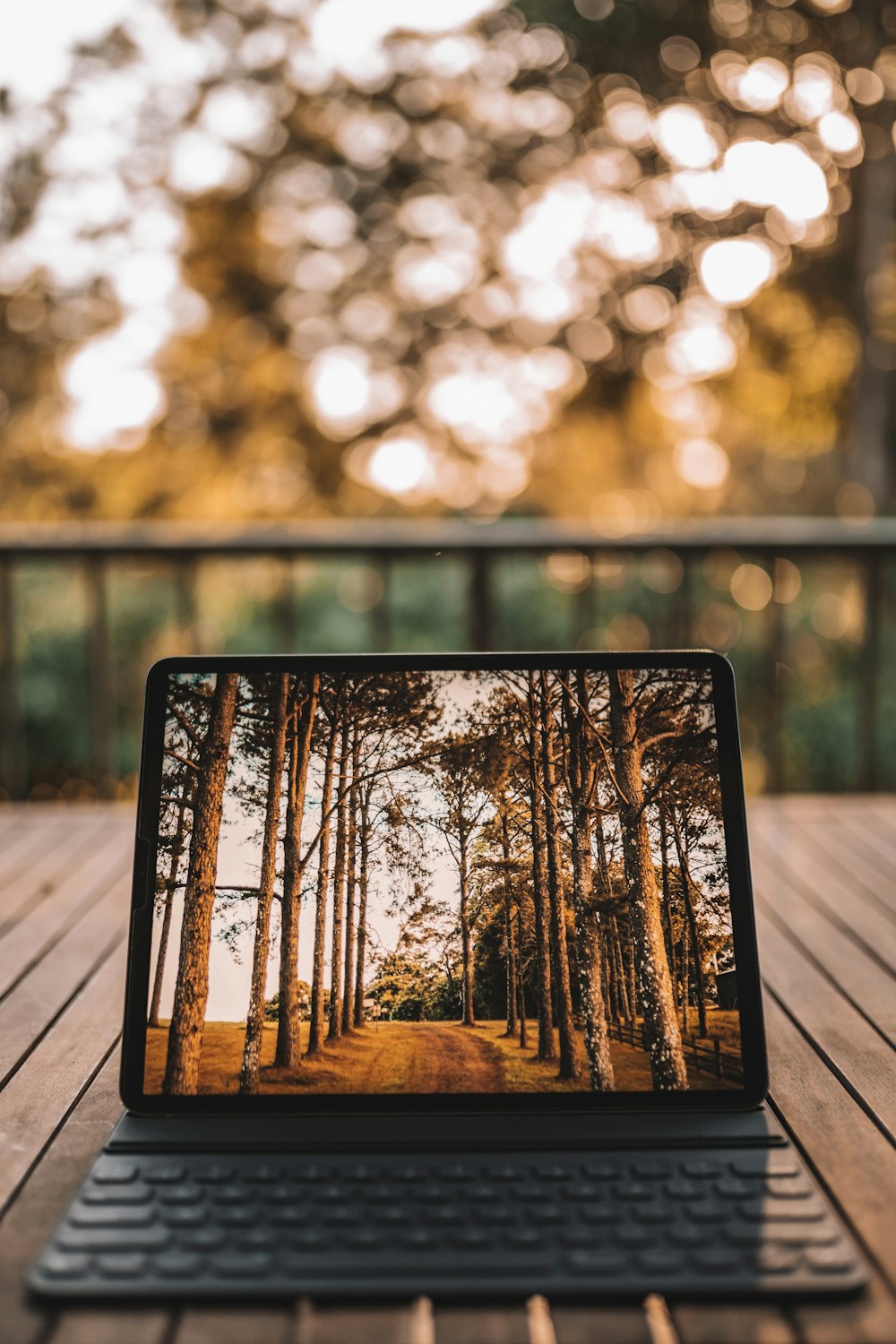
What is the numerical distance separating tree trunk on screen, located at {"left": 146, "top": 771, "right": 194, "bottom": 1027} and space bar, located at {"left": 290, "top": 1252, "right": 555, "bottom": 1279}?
0.84 feet

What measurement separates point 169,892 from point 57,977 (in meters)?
0.54

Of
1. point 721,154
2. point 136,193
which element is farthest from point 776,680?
point 136,193

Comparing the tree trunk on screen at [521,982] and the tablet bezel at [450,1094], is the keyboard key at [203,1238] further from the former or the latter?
the tree trunk on screen at [521,982]

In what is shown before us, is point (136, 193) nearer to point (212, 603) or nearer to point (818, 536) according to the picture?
point (212, 603)

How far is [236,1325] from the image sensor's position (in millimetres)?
665

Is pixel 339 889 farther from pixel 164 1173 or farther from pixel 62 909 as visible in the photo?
pixel 62 909

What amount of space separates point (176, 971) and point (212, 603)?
5.85m

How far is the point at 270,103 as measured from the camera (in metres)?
7.40

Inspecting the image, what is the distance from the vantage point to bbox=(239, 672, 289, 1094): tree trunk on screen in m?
0.87

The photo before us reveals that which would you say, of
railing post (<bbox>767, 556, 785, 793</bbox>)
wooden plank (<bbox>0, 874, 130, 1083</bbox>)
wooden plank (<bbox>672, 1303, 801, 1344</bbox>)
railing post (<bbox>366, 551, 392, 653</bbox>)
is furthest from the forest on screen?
railing post (<bbox>767, 556, 785, 793</bbox>)

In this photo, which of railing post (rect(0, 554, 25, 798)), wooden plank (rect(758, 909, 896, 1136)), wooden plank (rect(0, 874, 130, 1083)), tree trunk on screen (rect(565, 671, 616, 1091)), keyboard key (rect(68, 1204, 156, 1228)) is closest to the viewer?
keyboard key (rect(68, 1204, 156, 1228))

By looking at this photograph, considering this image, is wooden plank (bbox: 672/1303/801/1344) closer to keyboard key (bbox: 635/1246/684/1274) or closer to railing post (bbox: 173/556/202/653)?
keyboard key (bbox: 635/1246/684/1274)

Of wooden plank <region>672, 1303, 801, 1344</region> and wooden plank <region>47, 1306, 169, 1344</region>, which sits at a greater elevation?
wooden plank <region>47, 1306, 169, 1344</region>

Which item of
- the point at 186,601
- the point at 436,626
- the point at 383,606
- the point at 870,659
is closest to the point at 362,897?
the point at 383,606
